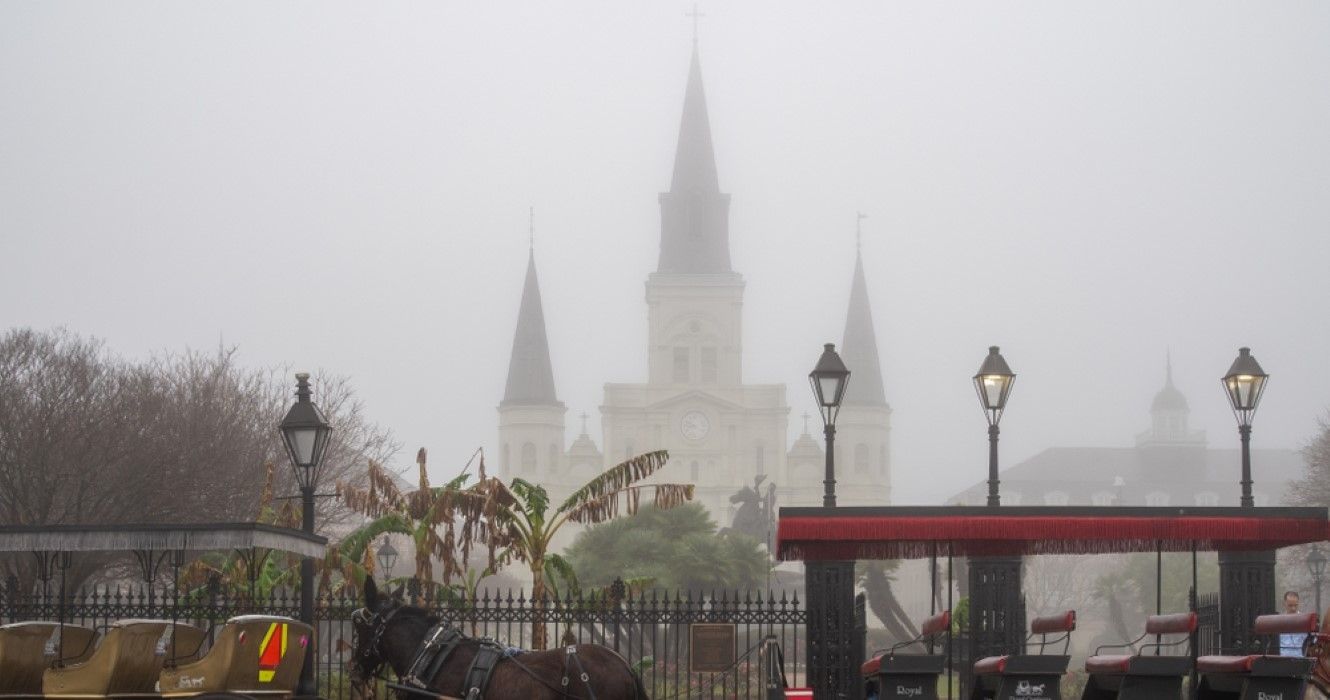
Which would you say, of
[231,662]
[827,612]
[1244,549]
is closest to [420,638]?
[231,662]

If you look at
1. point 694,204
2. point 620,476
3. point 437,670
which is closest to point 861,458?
point 694,204

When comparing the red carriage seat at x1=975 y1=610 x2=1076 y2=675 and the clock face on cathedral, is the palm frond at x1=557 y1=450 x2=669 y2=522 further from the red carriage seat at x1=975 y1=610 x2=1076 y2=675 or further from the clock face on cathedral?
the clock face on cathedral

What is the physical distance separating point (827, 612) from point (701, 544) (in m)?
41.7

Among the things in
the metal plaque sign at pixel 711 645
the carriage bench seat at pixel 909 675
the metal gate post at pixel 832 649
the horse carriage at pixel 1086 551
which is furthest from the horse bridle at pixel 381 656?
the metal plaque sign at pixel 711 645

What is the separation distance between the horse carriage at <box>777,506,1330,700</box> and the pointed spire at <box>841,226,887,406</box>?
126660 mm

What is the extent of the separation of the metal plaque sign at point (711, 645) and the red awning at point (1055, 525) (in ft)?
6.20

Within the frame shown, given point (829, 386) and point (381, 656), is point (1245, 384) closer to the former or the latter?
point (829, 386)

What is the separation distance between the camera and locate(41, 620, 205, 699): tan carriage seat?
1434cm

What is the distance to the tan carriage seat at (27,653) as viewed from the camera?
A: 48.9 feet

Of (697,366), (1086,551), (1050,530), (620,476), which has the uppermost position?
(697,366)

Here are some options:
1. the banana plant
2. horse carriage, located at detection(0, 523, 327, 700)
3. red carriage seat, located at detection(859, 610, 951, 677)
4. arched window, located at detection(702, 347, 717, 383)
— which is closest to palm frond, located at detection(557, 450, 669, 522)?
the banana plant

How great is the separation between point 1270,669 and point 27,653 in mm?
9502

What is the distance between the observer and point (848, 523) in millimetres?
16766

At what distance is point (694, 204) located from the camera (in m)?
150
